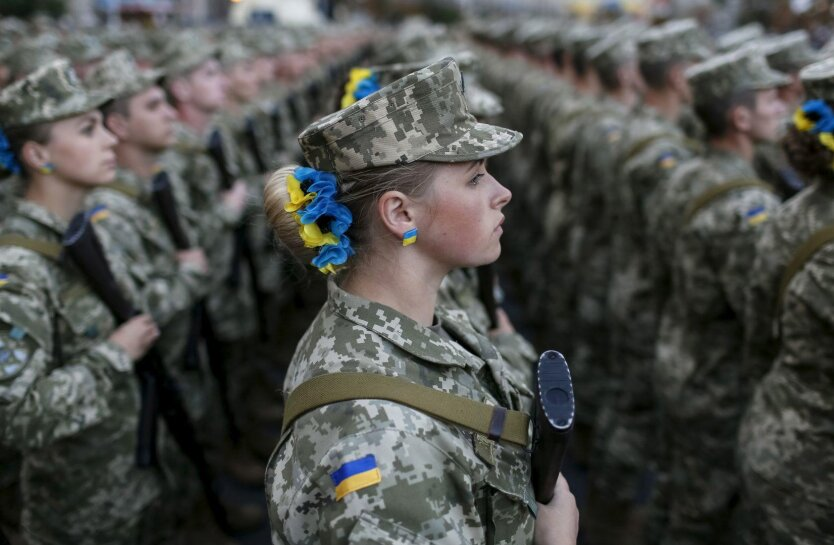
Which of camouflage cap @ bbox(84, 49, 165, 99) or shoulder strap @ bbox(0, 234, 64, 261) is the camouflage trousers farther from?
camouflage cap @ bbox(84, 49, 165, 99)

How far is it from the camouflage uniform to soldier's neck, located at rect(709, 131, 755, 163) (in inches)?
88.1

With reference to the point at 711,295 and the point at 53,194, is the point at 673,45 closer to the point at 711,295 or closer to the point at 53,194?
the point at 711,295

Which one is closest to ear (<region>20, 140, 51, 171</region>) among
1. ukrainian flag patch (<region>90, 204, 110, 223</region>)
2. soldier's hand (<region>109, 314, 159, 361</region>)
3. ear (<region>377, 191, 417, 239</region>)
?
ukrainian flag patch (<region>90, 204, 110, 223</region>)

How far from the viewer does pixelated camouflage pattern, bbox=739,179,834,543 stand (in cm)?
240

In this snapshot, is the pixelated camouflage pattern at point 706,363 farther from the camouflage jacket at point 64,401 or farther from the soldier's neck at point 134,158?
the soldier's neck at point 134,158

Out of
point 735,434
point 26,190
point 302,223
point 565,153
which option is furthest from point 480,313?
point 565,153

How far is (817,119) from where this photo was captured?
247cm

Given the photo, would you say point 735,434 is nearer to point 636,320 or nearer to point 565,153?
point 636,320

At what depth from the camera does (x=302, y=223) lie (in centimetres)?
167

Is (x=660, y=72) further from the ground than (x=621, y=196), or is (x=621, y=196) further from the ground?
(x=660, y=72)

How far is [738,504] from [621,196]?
2.28m

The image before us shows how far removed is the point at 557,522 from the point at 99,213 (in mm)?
2731

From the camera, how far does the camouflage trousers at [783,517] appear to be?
2.43m

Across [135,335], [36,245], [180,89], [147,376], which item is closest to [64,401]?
[135,335]
